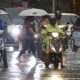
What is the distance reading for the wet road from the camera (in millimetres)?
12488

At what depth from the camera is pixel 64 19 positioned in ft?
97.2

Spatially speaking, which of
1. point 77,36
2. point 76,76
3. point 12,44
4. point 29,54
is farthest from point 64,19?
point 76,76

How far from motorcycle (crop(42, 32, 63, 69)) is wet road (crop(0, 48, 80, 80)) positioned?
0.26m

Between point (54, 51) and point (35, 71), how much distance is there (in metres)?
1.03

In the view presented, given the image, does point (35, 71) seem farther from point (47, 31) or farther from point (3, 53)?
point (3, 53)

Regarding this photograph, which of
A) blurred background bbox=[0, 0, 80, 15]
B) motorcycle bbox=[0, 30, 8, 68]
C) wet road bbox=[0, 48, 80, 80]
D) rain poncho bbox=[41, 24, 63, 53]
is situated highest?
blurred background bbox=[0, 0, 80, 15]

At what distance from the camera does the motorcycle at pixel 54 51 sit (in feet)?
47.2

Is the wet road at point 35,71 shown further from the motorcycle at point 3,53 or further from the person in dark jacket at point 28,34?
the person in dark jacket at point 28,34

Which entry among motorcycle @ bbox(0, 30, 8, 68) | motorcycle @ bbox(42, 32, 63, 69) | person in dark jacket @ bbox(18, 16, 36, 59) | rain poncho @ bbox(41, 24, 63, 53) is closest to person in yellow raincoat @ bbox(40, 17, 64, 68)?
rain poncho @ bbox(41, 24, 63, 53)

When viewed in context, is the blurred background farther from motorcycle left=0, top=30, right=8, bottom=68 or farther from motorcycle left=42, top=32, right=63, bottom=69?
motorcycle left=42, top=32, right=63, bottom=69

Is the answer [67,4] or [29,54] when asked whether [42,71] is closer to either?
[29,54]

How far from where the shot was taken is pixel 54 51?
14.4m

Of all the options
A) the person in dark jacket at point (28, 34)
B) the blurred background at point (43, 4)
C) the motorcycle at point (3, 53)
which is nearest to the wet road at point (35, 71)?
the motorcycle at point (3, 53)

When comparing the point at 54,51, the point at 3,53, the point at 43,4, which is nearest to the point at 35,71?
the point at 54,51
